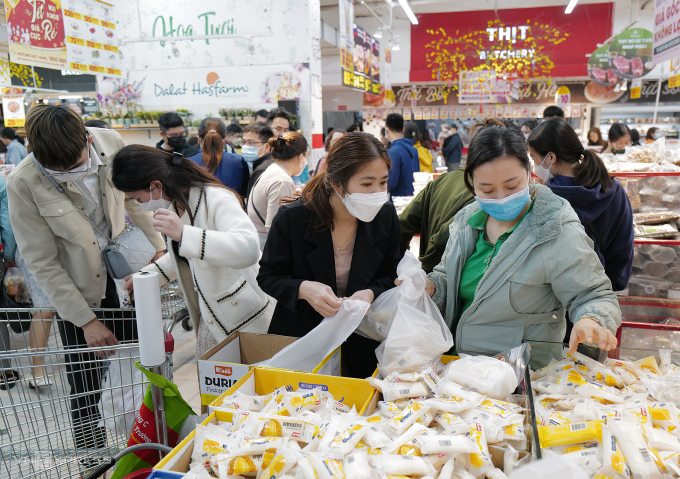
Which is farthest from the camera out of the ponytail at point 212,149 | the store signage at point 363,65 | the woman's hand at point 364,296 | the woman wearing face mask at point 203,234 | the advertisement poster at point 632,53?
the store signage at point 363,65

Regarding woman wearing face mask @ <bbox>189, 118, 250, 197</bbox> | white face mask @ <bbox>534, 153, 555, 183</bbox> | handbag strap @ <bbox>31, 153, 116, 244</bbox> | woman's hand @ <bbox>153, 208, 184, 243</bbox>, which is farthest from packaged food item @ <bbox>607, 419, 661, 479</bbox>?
woman wearing face mask @ <bbox>189, 118, 250, 197</bbox>

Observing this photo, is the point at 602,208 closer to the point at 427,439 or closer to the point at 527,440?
the point at 527,440

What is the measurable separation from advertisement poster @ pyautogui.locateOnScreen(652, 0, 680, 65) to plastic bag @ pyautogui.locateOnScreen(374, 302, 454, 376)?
4570 millimetres

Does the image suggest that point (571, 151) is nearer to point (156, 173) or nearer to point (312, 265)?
point (312, 265)

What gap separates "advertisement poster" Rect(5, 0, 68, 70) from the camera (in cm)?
461

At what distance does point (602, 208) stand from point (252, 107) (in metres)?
7.32

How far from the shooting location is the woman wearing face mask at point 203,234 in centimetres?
193

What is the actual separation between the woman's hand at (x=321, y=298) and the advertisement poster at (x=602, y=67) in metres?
9.60

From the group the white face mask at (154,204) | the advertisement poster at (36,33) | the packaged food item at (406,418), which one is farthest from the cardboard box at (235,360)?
the advertisement poster at (36,33)

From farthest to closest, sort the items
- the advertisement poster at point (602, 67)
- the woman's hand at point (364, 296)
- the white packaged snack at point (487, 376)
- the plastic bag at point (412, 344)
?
1. the advertisement poster at point (602, 67)
2. the woman's hand at point (364, 296)
3. the plastic bag at point (412, 344)
4. the white packaged snack at point (487, 376)

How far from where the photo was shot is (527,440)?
118 centimetres

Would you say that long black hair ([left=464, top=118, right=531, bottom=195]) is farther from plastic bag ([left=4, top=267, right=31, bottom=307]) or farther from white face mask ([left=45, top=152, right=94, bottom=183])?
plastic bag ([left=4, top=267, right=31, bottom=307])

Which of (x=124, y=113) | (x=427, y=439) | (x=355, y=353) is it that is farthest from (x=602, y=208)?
(x=124, y=113)

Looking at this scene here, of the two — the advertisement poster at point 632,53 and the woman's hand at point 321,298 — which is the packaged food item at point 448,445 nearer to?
the woman's hand at point 321,298
